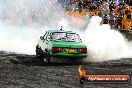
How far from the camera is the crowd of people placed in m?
23.0

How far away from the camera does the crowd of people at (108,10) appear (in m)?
23.0

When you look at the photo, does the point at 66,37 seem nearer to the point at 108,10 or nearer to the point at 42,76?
the point at 42,76

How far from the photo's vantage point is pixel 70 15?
1048 inches

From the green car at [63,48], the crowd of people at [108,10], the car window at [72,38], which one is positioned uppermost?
the crowd of people at [108,10]

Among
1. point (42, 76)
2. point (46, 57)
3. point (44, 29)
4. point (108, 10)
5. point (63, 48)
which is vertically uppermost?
point (108, 10)

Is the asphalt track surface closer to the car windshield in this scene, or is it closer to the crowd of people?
the car windshield

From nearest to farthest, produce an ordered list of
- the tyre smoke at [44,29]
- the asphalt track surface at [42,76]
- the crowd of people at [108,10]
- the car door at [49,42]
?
1. the asphalt track surface at [42,76]
2. the car door at [49,42]
3. the tyre smoke at [44,29]
4. the crowd of people at [108,10]

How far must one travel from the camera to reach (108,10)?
24.1 m

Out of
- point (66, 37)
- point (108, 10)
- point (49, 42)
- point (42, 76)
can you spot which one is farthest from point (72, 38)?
point (108, 10)

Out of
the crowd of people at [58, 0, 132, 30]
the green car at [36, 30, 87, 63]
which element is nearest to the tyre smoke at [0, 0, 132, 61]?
the crowd of people at [58, 0, 132, 30]

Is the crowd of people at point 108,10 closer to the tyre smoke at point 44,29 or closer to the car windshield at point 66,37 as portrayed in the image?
the tyre smoke at point 44,29

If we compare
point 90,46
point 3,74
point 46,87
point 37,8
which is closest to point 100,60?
point 90,46

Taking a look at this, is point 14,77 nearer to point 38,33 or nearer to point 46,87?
point 46,87

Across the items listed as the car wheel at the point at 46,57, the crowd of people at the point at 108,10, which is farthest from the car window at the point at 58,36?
the crowd of people at the point at 108,10
